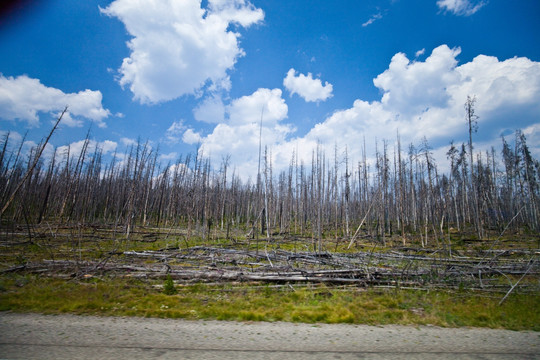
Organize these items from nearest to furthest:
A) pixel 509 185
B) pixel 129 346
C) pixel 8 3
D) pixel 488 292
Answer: pixel 129 346 < pixel 8 3 < pixel 488 292 < pixel 509 185

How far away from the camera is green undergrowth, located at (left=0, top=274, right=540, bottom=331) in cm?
588

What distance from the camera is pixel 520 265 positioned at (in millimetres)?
11242

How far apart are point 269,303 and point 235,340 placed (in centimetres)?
251

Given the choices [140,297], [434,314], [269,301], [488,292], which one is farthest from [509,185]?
[140,297]

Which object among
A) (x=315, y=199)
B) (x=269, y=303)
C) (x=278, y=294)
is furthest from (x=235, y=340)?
(x=315, y=199)

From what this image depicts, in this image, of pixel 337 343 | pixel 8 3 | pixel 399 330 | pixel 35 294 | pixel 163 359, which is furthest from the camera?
pixel 35 294

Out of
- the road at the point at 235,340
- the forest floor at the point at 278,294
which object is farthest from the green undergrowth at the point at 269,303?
the road at the point at 235,340

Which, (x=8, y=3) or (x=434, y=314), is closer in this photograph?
(x=8, y=3)

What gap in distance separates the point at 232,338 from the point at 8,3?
8.37m

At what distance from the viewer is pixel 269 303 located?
6906 millimetres

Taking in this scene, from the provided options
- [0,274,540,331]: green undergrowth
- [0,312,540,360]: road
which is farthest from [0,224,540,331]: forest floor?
[0,312,540,360]: road

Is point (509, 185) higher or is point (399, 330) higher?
point (509, 185)

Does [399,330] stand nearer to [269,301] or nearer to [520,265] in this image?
[269,301]

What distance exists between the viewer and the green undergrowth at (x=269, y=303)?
5.88 metres
